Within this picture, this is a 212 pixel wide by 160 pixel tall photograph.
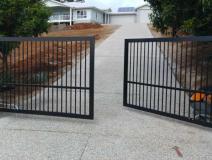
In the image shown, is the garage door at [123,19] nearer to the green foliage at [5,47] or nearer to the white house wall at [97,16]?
the white house wall at [97,16]

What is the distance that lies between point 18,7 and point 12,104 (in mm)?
3339

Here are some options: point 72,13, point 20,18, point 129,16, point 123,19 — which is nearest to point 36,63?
point 20,18

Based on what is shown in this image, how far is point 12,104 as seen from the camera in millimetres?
9047

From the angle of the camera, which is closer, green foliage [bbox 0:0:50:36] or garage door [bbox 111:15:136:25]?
green foliage [bbox 0:0:50:36]

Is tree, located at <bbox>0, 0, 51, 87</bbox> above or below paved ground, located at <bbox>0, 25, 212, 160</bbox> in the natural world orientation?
above

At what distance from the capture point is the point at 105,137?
6.71m

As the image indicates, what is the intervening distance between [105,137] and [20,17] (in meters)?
5.93

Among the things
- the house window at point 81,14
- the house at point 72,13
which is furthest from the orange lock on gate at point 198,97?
the house window at point 81,14

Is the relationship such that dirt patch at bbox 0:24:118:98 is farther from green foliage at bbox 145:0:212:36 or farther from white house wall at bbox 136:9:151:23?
white house wall at bbox 136:9:151:23

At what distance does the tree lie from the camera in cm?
1067

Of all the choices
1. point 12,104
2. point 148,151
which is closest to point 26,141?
point 148,151

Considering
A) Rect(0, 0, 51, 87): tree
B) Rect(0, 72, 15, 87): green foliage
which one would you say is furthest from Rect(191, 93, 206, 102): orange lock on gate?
Rect(0, 0, 51, 87): tree

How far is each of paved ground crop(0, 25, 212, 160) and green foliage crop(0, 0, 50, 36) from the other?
3.62 metres

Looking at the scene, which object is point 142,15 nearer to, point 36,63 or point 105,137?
point 36,63
